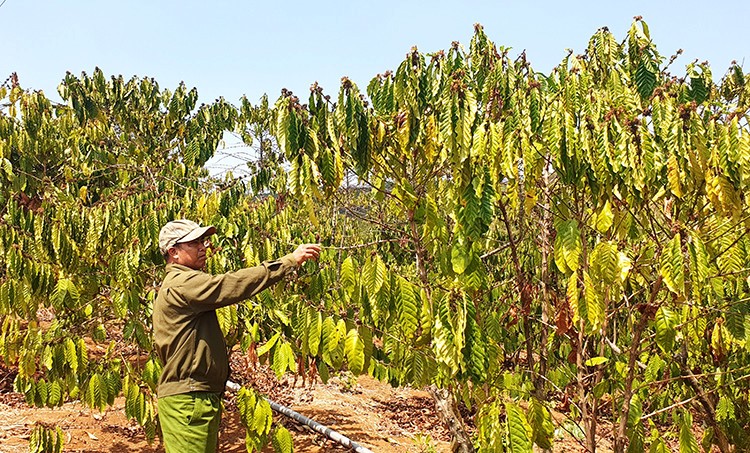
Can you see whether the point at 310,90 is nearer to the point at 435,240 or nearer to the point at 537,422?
the point at 435,240

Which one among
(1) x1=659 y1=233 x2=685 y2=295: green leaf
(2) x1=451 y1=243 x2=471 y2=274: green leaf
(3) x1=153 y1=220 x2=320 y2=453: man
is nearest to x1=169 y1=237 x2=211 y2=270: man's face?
(3) x1=153 y1=220 x2=320 y2=453: man

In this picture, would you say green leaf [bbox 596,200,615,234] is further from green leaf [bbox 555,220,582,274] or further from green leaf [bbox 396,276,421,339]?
green leaf [bbox 396,276,421,339]

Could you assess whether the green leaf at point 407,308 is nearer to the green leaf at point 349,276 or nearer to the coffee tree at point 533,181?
the coffee tree at point 533,181

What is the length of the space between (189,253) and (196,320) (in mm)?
331

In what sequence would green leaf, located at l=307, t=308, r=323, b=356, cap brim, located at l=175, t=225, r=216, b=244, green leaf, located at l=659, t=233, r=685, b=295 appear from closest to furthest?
green leaf, located at l=659, t=233, r=685, b=295 < green leaf, located at l=307, t=308, r=323, b=356 < cap brim, located at l=175, t=225, r=216, b=244

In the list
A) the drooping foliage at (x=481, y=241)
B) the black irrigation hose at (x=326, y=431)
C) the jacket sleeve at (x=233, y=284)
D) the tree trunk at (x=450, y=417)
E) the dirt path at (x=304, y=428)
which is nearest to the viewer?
the drooping foliage at (x=481, y=241)

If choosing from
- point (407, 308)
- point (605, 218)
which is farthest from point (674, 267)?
point (407, 308)

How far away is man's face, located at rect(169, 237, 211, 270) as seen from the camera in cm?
277

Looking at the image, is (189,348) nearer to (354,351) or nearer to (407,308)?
(354,351)

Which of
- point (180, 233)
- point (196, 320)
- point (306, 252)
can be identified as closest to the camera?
point (306, 252)

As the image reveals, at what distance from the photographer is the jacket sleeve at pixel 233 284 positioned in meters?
2.47

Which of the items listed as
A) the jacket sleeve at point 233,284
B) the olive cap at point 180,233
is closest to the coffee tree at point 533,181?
the jacket sleeve at point 233,284

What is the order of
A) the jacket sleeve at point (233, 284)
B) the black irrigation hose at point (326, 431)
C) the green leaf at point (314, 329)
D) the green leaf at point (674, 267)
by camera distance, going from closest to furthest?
the green leaf at point (674, 267), the jacket sleeve at point (233, 284), the green leaf at point (314, 329), the black irrigation hose at point (326, 431)

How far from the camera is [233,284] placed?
97.3 inches
